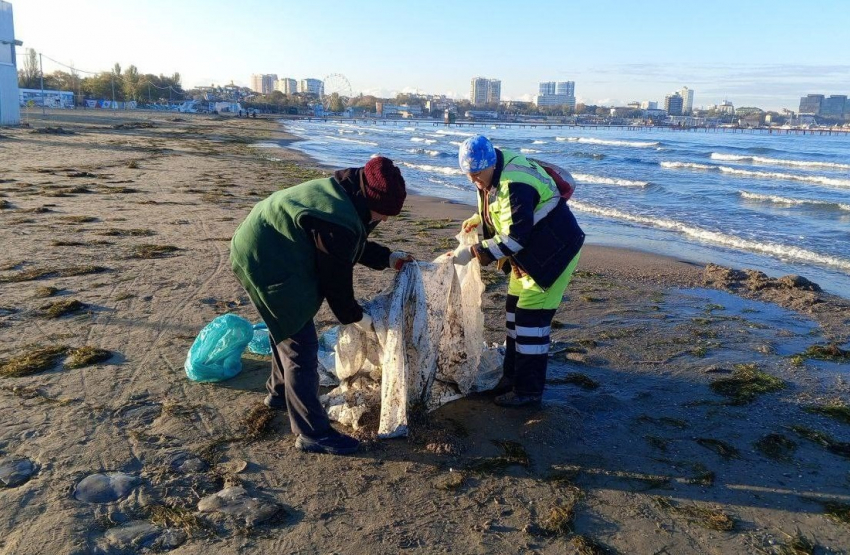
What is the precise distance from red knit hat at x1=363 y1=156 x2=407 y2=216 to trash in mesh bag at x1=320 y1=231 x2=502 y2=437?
72cm

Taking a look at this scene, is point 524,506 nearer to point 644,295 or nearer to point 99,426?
point 99,426

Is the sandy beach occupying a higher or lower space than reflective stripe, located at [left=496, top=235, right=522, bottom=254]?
lower

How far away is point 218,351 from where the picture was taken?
181 inches

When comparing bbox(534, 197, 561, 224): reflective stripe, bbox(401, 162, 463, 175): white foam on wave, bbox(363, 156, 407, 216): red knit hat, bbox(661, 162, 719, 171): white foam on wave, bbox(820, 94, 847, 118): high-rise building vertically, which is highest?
bbox(820, 94, 847, 118): high-rise building

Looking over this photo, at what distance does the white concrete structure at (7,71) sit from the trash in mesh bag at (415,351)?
131 ft

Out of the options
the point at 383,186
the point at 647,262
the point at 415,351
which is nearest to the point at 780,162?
the point at 647,262

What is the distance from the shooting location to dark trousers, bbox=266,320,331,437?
3646 millimetres

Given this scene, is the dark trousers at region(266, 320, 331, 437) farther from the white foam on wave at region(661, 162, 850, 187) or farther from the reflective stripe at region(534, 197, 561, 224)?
the white foam on wave at region(661, 162, 850, 187)

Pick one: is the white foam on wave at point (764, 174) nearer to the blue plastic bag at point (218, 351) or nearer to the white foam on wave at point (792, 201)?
the white foam on wave at point (792, 201)

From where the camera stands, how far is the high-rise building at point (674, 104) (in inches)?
7412

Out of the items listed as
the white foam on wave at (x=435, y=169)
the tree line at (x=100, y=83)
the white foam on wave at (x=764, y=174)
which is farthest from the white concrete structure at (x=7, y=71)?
the tree line at (x=100, y=83)

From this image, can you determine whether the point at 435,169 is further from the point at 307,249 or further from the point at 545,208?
the point at 307,249

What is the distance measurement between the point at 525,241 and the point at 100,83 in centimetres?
12458

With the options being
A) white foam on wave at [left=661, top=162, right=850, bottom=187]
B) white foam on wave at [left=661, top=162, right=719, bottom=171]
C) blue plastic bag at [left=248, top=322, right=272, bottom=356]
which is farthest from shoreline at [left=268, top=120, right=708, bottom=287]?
white foam on wave at [left=661, top=162, right=719, bottom=171]
